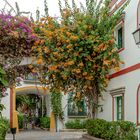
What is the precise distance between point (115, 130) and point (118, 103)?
9.66ft

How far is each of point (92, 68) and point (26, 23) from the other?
287 inches

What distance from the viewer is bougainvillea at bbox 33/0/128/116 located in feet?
54.6

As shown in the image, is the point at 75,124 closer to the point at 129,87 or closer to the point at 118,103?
the point at 118,103

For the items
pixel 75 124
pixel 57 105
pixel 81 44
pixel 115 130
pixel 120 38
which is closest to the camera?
pixel 115 130

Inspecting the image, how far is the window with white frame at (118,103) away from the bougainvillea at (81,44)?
0.68 meters

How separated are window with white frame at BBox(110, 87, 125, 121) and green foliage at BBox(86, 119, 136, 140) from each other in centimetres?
97

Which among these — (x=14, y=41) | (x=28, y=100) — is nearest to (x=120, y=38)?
(x=14, y=41)

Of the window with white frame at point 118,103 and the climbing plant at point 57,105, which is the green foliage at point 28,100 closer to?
the climbing plant at point 57,105

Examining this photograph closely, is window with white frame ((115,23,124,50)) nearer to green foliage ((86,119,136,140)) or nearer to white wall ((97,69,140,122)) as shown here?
white wall ((97,69,140,122))

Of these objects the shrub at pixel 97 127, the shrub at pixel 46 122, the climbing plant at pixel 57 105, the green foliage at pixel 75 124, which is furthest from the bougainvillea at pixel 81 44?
the shrub at pixel 46 122

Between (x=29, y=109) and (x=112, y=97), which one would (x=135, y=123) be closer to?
(x=112, y=97)

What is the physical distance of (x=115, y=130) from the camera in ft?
47.7

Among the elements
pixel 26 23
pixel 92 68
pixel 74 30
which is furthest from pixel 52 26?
pixel 26 23

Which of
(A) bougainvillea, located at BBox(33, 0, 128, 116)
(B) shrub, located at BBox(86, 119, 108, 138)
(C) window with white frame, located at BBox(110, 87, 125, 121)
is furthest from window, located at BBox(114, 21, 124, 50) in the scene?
(B) shrub, located at BBox(86, 119, 108, 138)
